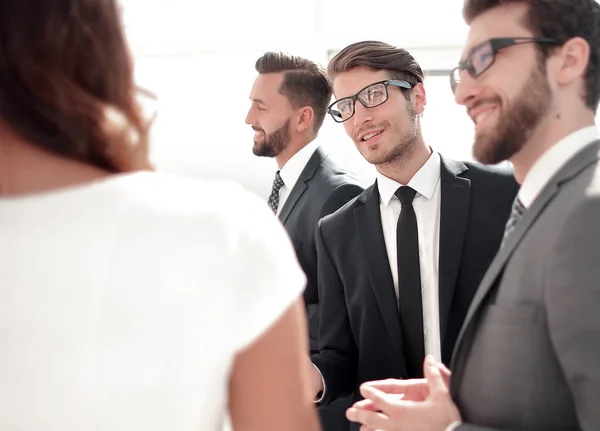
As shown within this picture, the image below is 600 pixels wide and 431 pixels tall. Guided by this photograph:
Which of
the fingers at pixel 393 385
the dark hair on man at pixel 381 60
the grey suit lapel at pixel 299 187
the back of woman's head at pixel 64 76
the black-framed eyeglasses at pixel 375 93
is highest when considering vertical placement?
the dark hair on man at pixel 381 60

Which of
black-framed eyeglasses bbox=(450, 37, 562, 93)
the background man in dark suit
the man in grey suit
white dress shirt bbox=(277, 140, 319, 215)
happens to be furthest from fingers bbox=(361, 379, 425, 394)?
white dress shirt bbox=(277, 140, 319, 215)

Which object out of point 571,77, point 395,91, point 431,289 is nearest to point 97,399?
point 571,77

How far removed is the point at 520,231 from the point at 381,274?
34.5 inches

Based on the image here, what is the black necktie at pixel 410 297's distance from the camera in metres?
1.88

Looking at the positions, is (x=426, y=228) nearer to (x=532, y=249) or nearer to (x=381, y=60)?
(x=381, y=60)

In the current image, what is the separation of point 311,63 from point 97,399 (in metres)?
2.91

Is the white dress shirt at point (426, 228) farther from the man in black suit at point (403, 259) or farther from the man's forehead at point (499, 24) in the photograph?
the man's forehead at point (499, 24)

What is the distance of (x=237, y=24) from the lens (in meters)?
3.82

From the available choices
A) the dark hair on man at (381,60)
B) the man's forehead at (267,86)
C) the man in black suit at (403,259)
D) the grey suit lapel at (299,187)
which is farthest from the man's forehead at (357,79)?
the man's forehead at (267,86)

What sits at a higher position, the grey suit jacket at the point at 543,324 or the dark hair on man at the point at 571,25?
the dark hair on man at the point at 571,25

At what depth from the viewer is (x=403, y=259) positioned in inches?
76.6

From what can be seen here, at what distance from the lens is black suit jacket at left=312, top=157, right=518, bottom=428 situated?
6.14ft

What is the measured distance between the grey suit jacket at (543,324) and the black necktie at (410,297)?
75cm

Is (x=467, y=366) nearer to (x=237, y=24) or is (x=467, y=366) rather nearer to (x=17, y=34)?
(x=17, y=34)
